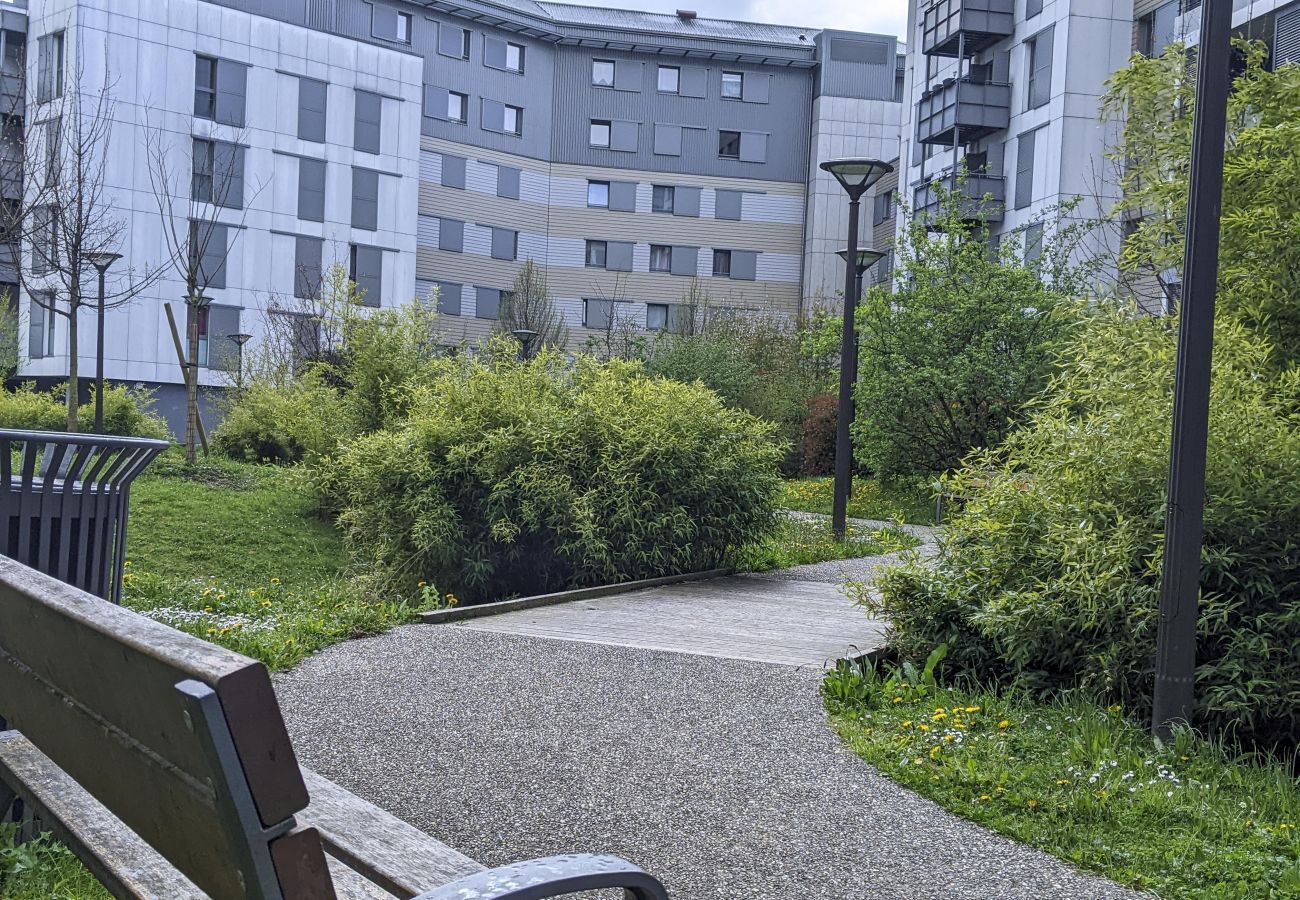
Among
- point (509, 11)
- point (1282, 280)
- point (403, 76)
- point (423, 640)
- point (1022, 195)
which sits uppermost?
point (509, 11)

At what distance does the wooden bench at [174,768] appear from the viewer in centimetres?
171

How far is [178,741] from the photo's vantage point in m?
1.86

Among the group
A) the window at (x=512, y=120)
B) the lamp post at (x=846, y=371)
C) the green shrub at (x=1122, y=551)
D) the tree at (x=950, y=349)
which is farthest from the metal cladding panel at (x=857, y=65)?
the green shrub at (x=1122, y=551)

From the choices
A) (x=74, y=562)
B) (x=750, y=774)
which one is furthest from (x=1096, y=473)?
(x=74, y=562)

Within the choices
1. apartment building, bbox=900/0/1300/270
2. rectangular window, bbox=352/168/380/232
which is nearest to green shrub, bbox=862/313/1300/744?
apartment building, bbox=900/0/1300/270

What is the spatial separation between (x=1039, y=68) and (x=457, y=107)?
25.2 meters

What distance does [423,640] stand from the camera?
327 inches

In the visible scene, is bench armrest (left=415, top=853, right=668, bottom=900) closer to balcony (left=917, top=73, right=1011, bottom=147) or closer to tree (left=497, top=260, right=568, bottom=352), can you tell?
balcony (left=917, top=73, right=1011, bottom=147)

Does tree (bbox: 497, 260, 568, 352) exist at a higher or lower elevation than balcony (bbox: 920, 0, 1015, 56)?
lower

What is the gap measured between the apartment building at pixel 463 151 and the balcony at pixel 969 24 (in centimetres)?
1656

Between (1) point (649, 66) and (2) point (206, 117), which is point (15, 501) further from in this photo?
(1) point (649, 66)

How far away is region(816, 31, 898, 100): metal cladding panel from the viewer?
55.3m

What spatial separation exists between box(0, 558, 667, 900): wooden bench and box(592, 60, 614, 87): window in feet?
181

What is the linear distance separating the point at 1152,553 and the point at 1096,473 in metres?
0.61
